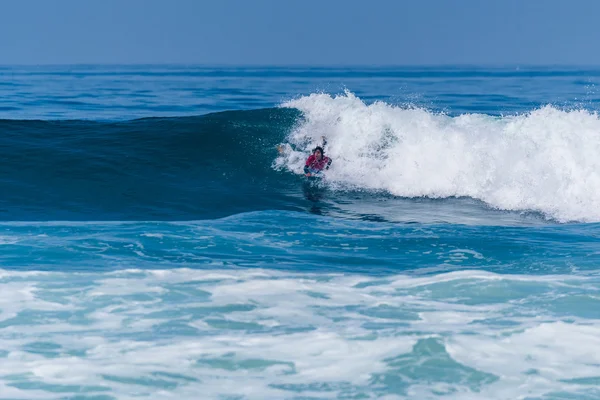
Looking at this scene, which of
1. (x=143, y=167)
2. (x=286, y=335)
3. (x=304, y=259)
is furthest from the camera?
(x=143, y=167)

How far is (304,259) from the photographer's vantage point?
9906 millimetres

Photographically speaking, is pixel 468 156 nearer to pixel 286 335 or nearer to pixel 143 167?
pixel 143 167

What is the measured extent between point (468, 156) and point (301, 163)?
3.84 meters

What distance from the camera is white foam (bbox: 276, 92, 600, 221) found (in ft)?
47.8

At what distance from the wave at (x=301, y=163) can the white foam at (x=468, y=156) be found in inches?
1.4

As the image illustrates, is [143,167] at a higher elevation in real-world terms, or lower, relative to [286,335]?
higher

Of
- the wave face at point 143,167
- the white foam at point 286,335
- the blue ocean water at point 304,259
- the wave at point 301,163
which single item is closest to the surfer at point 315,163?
the wave at point 301,163

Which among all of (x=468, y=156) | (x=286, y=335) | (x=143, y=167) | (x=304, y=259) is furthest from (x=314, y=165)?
(x=286, y=335)

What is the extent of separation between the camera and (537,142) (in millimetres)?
16906

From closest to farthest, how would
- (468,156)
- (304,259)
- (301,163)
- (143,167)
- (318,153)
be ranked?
(304,259)
(468,156)
(318,153)
(143,167)
(301,163)

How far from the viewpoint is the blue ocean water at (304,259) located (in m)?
6.36

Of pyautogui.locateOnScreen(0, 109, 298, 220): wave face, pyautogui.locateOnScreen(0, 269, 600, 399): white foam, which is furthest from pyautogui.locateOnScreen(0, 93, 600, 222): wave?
pyautogui.locateOnScreen(0, 269, 600, 399): white foam

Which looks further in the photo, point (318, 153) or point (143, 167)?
point (143, 167)

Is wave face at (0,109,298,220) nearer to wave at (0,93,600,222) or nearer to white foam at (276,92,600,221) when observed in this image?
wave at (0,93,600,222)
